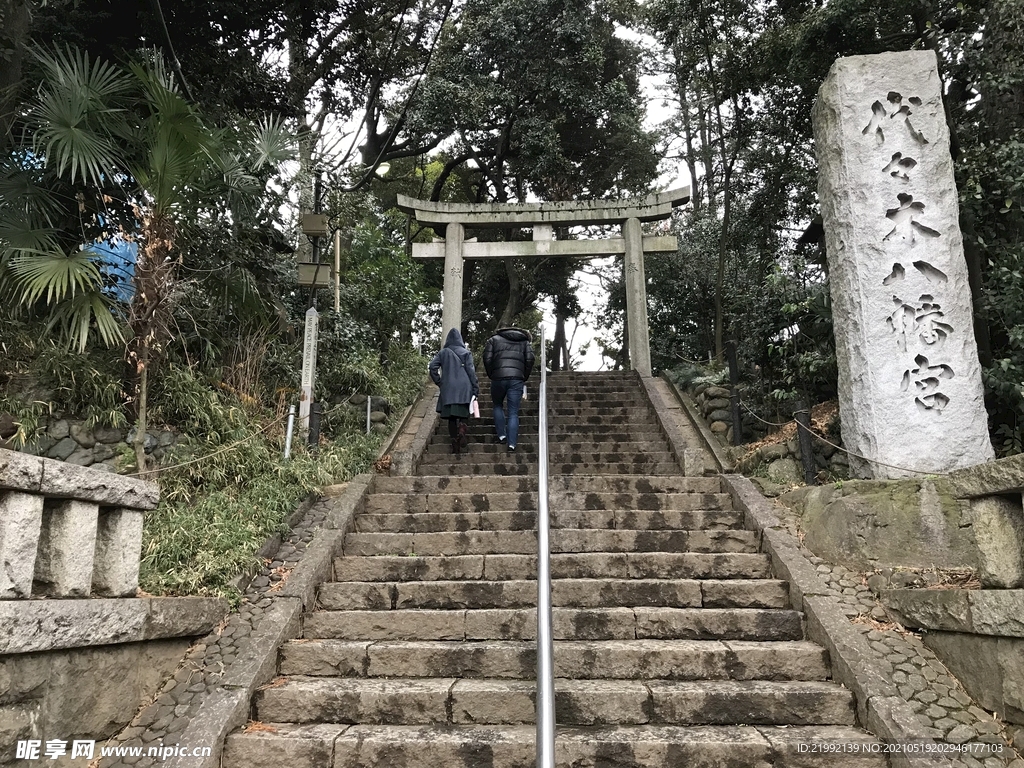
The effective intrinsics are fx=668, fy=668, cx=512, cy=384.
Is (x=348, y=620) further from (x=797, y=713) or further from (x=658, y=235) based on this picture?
(x=658, y=235)

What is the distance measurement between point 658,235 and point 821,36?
13.9 feet

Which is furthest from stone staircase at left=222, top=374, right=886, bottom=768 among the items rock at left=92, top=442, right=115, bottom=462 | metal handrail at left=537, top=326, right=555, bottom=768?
rock at left=92, top=442, right=115, bottom=462

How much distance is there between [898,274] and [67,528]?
538cm

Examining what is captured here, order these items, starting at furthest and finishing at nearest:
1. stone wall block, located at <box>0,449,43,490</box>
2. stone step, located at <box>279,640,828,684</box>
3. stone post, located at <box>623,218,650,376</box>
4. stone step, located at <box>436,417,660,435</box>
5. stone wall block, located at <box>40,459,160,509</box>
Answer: stone post, located at <box>623,218,650,376</box>, stone step, located at <box>436,417,660,435</box>, stone step, located at <box>279,640,828,684</box>, stone wall block, located at <box>40,459,160,509</box>, stone wall block, located at <box>0,449,43,490</box>

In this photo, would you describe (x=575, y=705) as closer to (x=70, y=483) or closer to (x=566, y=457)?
(x=70, y=483)

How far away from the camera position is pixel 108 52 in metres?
7.23

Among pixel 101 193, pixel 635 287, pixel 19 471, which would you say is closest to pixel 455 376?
pixel 101 193

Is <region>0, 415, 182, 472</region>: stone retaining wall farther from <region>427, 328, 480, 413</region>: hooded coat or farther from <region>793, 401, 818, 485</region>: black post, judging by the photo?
<region>793, 401, 818, 485</region>: black post

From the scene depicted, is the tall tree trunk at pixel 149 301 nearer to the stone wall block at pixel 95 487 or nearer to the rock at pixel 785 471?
the stone wall block at pixel 95 487

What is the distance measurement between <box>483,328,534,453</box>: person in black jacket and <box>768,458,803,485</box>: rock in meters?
2.55

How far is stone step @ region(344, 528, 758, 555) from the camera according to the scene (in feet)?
15.3

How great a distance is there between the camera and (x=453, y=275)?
11.2m

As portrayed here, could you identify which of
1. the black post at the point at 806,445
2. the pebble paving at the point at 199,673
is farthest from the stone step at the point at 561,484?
the pebble paving at the point at 199,673

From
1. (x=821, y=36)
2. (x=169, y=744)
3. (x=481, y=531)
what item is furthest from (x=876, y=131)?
(x=169, y=744)
